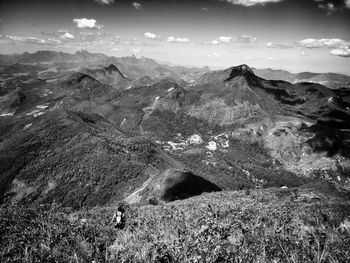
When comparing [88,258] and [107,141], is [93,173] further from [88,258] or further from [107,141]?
[88,258]

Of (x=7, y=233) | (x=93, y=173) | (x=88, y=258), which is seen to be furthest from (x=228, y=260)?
(x=93, y=173)

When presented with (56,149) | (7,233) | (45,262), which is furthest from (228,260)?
(56,149)

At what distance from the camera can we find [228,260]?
21.8ft

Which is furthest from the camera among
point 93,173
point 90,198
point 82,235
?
point 93,173

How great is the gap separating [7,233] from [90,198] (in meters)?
120

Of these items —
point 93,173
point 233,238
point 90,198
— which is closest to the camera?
point 233,238

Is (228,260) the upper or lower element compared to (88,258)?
upper

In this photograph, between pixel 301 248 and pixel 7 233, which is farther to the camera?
pixel 7 233

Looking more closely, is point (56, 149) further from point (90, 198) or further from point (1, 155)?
point (90, 198)

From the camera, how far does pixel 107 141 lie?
162 m

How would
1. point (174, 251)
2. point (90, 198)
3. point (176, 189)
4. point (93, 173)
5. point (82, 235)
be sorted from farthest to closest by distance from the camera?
point (93, 173), point (90, 198), point (176, 189), point (82, 235), point (174, 251)

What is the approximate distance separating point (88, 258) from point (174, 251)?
2678 mm

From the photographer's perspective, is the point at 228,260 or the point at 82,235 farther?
the point at 82,235

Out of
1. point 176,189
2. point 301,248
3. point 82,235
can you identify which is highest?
point 301,248
